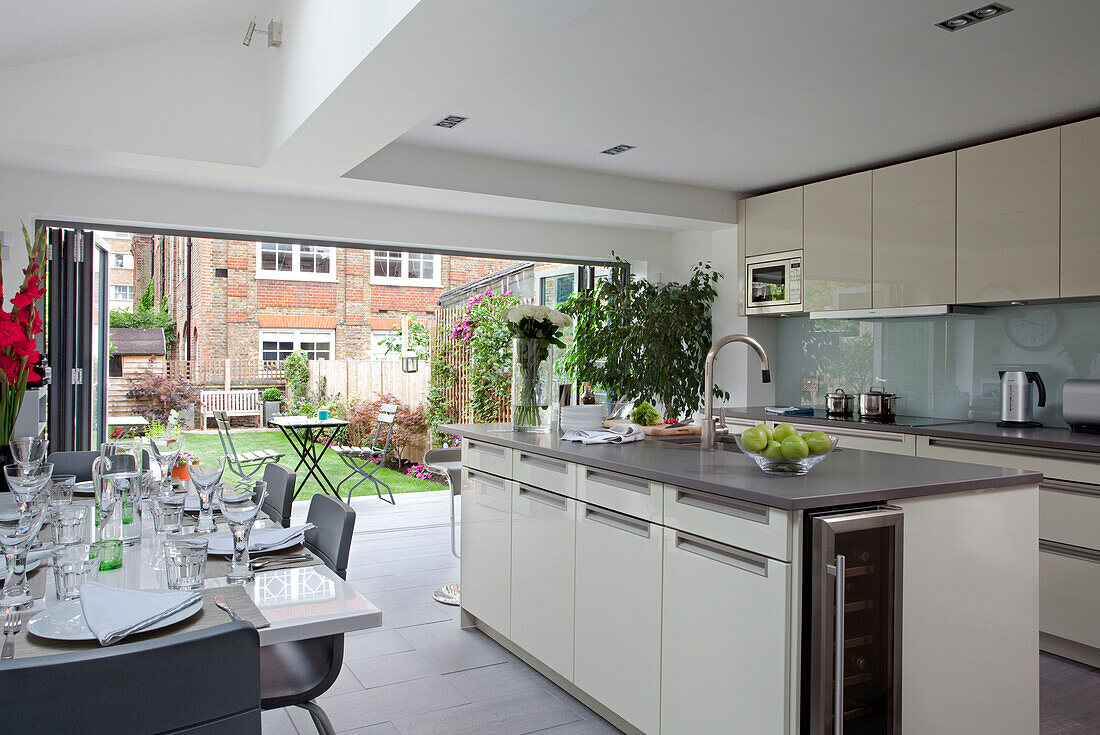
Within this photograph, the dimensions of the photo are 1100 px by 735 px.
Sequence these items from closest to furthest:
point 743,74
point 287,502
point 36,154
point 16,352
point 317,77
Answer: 1. point 16,352
2. point 287,502
3. point 317,77
4. point 743,74
5. point 36,154

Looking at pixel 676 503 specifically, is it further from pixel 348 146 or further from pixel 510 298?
pixel 510 298

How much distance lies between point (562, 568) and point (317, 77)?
81.2 inches

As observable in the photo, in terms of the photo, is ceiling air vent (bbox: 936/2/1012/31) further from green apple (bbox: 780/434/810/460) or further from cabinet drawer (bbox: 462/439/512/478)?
cabinet drawer (bbox: 462/439/512/478)

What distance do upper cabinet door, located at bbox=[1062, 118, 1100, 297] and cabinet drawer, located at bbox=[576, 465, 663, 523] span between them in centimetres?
276

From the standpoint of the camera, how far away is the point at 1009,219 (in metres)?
4.15

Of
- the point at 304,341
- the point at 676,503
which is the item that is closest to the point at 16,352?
the point at 676,503

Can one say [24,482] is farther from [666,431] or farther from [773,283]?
[773,283]

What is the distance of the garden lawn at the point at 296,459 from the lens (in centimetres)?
864

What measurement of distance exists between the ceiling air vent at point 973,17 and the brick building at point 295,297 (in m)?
8.75

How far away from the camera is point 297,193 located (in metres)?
4.98

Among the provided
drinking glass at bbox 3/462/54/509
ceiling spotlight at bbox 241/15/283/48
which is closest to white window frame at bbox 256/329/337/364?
ceiling spotlight at bbox 241/15/283/48

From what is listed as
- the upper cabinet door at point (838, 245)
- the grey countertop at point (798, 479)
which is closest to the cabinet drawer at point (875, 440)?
the upper cabinet door at point (838, 245)

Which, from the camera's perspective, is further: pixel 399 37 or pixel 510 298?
pixel 510 298

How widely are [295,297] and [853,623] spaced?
424 inches
